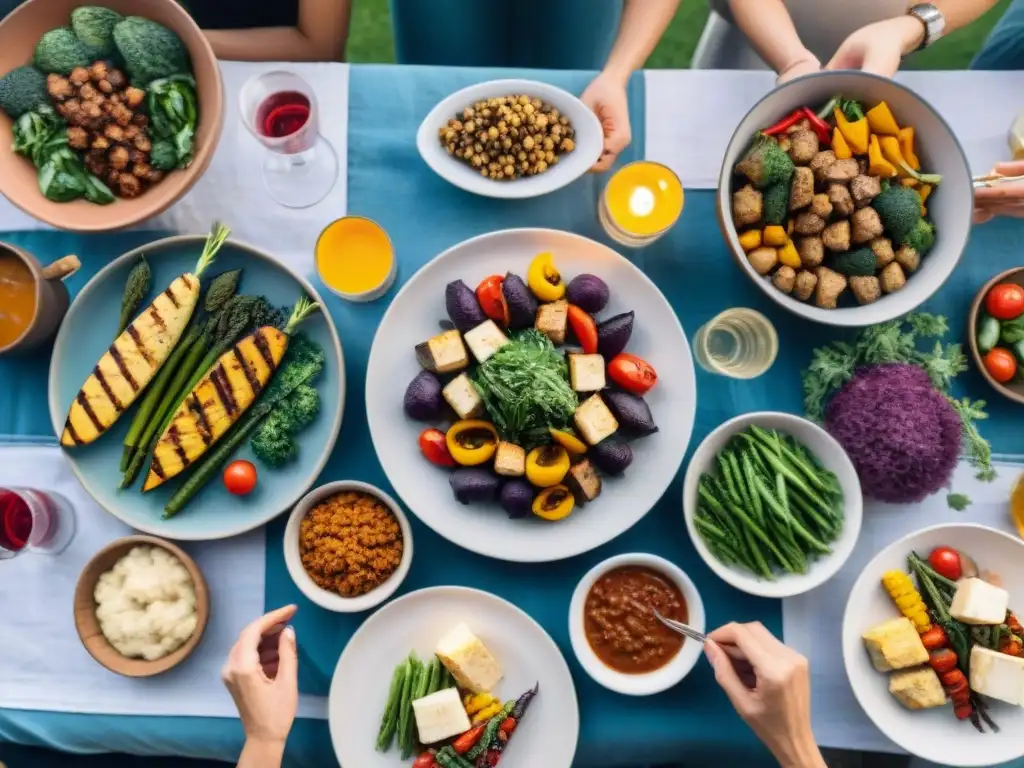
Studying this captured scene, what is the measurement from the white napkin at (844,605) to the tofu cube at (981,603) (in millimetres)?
196

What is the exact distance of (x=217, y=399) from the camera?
5.74ft

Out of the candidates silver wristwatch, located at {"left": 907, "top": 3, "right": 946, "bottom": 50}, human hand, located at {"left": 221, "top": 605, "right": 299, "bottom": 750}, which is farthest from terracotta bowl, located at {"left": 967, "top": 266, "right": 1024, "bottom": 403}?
human hand, located at {"left": 221, "top": 605, "right": 299, "bottom": 750}

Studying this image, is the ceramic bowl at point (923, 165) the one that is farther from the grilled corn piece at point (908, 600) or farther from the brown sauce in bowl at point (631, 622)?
the brown sauce in bowl at point (631, 622)

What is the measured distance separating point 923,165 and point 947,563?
97cm

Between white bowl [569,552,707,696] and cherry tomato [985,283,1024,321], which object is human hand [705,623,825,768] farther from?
cherry tomato [985,283,1024,321]

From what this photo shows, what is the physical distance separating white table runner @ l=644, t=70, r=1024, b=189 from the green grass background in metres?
1.40

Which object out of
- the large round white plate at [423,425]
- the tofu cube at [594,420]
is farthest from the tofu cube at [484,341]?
the tofu cube at [594,420]

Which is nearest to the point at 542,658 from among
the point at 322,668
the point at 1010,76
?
the point at 322,668

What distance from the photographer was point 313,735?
1.82 metres

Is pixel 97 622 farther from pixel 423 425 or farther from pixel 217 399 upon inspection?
pixel 423 425

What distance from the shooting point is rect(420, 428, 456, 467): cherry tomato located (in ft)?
5.59

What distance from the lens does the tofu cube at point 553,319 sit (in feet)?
5.68

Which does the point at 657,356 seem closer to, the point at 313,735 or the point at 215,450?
the point at 215,450

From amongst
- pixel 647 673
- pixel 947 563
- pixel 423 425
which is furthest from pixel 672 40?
pixel 647 673
